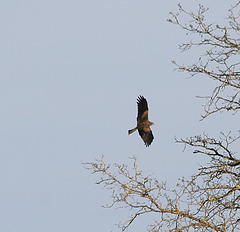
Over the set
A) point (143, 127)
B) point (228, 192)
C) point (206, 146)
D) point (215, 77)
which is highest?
point (143, 127)

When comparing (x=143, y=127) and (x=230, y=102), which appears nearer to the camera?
(x=230, y=102)

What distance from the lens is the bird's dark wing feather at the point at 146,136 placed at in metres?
15.1

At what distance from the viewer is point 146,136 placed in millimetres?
15188

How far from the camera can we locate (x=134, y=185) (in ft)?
25.6

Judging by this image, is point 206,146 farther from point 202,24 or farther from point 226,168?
point 202,24

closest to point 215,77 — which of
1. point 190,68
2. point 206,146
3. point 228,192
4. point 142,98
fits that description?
point 190,68

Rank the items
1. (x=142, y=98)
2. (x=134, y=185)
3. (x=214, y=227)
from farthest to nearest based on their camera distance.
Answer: (x=142, y=98)
(x=134, y=185)
(x=214, y=227)

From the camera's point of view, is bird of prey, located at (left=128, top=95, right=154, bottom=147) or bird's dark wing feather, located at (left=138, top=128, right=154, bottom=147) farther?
bird's dark wing feather, located at (left=138, top=128, right=154, bottom=147)

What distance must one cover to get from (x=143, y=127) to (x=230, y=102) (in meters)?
7.47

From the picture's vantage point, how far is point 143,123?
14820mm

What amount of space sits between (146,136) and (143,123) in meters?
0.53

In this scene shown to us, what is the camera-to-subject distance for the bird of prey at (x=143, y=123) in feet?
47.8

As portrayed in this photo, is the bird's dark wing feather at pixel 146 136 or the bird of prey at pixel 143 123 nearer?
the bird of prey at pixel 143 123

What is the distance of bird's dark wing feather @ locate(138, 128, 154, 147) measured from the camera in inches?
594
